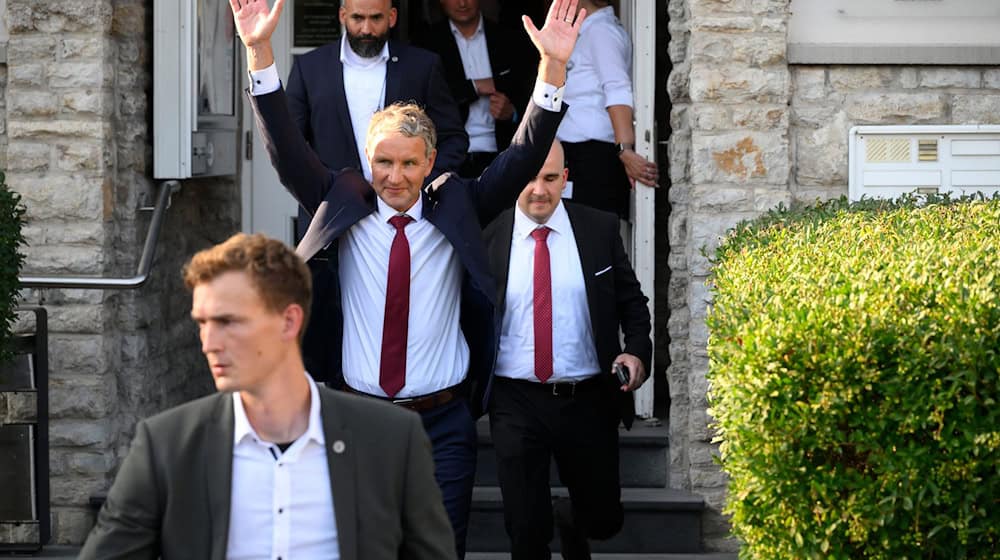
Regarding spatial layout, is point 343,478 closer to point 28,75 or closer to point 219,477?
point 219,477

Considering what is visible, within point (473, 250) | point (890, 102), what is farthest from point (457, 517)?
point (890, 102)

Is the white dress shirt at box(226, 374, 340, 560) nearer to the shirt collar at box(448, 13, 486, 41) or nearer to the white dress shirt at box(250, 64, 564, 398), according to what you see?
the white dress shirt at box(250, 64, 564, 398)

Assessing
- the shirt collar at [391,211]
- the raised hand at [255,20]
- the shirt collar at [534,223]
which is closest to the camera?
the raised hand at [255,20]

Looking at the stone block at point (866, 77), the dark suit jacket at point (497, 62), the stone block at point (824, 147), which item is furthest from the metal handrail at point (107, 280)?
the stone block at point (866, 77)

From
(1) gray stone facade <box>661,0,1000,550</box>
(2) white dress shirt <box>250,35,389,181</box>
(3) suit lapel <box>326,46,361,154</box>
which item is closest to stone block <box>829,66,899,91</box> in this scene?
(1) gray stone facade <box>661,0,1000,550</box>

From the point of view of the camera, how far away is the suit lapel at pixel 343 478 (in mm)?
3324

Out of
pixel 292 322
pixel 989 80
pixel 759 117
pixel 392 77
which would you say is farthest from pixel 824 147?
pixel 292 322

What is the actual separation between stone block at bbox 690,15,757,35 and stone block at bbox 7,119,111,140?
2.59 meters

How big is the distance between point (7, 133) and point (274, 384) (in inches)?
173

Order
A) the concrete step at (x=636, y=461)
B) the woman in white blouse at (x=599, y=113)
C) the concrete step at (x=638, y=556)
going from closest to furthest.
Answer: the concrete step at (x=638, y=556) < the concrete step at (x=636, y=461) < the woman in white blouse at (x=599, y=113)

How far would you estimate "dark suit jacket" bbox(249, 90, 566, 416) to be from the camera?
17.0ft

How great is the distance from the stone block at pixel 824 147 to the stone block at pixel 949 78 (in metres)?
0.40

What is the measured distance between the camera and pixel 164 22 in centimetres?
756

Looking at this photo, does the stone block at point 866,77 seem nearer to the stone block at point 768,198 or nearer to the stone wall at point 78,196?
the stone block at point 768,198
